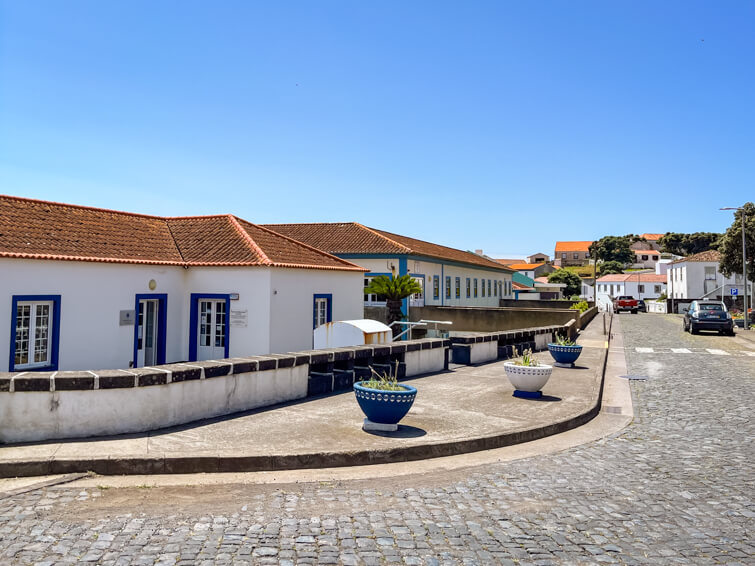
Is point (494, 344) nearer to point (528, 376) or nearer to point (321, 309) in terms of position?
point (321, 309)

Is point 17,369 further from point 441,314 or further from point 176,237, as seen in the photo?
point 441,314

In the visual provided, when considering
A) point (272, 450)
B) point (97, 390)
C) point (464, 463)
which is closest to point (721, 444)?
point (464, 463)

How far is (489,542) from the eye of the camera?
4516mm

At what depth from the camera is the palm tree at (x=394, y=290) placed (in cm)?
2691

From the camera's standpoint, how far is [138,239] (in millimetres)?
17188

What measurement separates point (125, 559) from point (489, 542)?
9.02 ft

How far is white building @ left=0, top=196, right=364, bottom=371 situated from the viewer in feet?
42.4

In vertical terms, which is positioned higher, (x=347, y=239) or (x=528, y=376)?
(x=347, y=239)

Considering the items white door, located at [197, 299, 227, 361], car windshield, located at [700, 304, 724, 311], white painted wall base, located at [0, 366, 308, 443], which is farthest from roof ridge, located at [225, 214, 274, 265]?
car windshield, located at [700, 304, 724, 311]

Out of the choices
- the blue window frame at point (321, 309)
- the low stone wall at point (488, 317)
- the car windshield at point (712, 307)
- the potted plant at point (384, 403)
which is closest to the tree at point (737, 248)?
the car windshield at point (712, 307)

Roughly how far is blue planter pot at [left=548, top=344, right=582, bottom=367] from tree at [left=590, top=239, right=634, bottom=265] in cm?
11431

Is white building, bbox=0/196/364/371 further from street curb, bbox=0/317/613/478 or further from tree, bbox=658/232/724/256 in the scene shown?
tree, bbox=658/232/724/256

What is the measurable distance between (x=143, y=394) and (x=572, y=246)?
5865 inches

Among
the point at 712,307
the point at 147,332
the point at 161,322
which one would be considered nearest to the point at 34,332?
the point at 147,332
